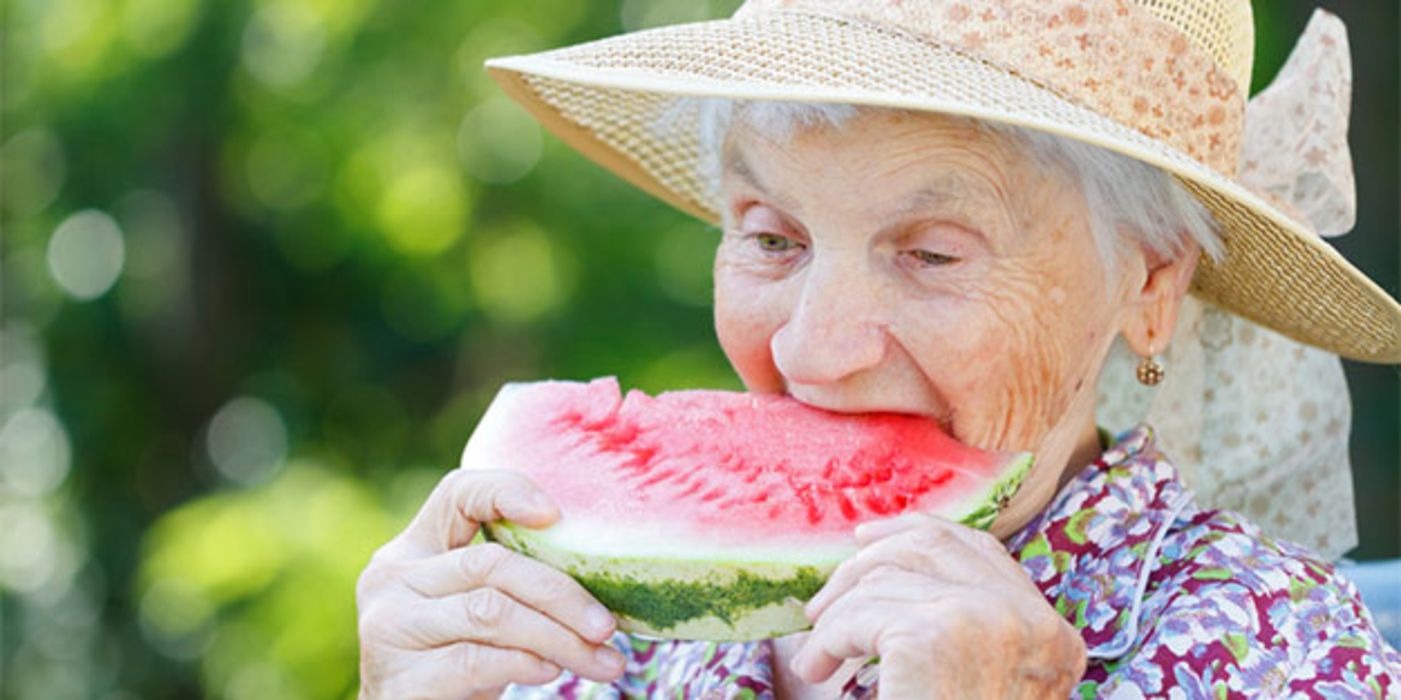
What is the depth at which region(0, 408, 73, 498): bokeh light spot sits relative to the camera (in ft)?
26.4

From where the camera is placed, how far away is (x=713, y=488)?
7.70ft

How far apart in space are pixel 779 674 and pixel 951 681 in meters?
0.64

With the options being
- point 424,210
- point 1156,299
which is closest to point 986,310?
point 1156,299

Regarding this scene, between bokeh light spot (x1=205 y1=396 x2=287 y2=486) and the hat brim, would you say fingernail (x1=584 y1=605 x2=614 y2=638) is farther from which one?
bokeh light spot (x1=205 y1=396 x2=287 y2=486)

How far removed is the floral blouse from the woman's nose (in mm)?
377

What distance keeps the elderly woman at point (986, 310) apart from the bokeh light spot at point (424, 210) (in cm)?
493

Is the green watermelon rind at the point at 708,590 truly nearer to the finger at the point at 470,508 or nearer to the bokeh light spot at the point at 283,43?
the finger at the point at 470,508

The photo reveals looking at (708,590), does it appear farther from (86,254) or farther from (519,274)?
→ (86,254)

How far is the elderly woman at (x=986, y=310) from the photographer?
2211 mm

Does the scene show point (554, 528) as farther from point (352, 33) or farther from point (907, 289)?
point (352, 33)

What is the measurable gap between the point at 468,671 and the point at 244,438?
235 inches

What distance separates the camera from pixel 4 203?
8.16 metres

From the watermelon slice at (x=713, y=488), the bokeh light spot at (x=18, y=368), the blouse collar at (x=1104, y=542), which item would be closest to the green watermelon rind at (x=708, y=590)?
the watermelon slice at (x=713, y=488)

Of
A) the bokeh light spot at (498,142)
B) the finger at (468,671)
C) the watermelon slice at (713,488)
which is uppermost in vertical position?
the watermelon slice at (713,488)
